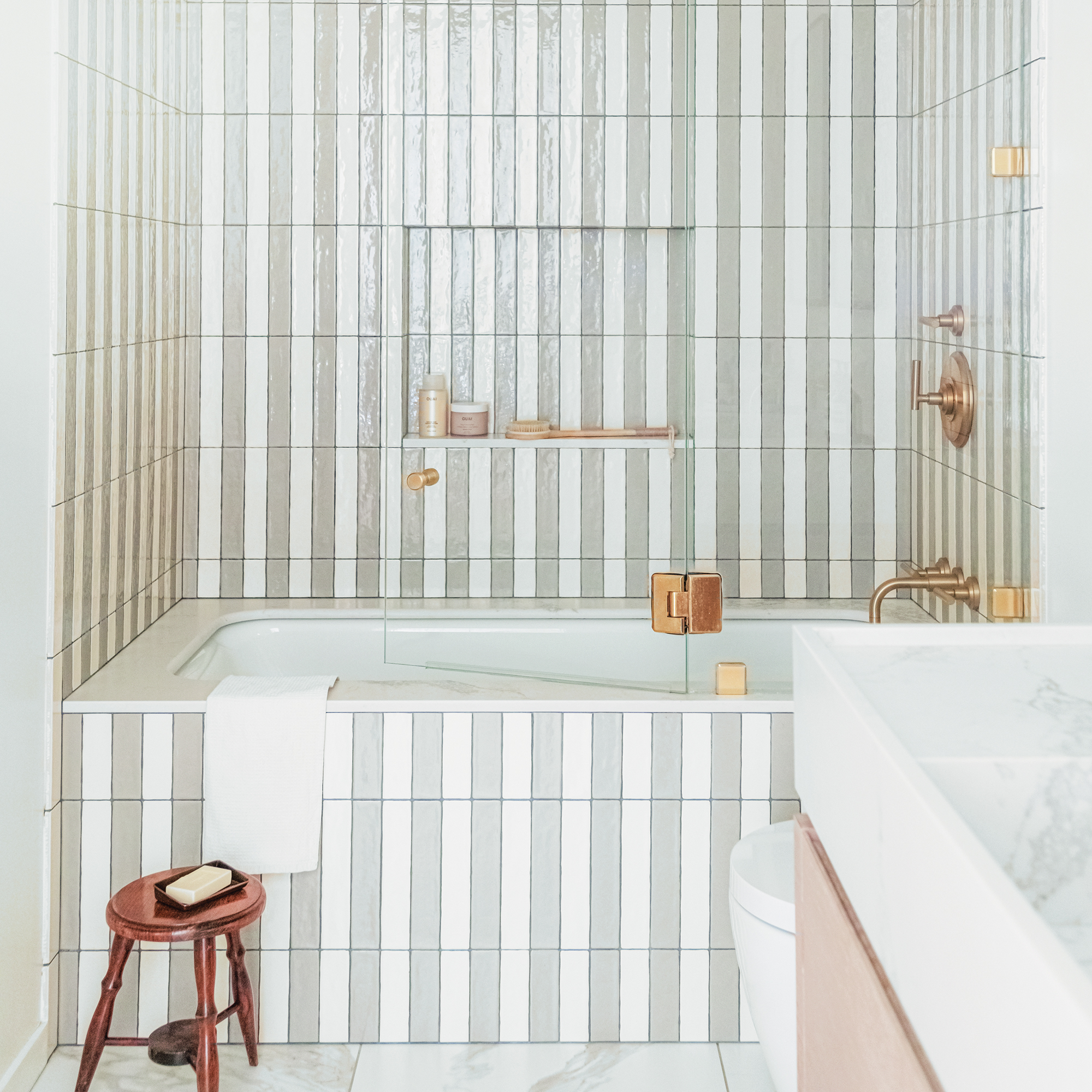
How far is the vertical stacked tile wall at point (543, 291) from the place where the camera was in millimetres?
2252

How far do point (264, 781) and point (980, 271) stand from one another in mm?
1604

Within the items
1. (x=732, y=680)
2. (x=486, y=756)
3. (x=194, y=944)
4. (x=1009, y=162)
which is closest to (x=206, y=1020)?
(x=194, y=944)

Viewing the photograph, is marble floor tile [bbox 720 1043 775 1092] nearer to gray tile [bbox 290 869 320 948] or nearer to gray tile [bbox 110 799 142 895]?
gray tile [bbox 290 869 320 948]

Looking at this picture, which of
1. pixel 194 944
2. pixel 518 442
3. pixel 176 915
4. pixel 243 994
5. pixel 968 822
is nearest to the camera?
pixel 968 822

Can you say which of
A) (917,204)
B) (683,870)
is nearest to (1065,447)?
(917,204)

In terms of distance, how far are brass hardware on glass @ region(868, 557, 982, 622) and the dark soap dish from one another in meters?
1.20

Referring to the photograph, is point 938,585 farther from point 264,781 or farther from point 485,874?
point 264,781

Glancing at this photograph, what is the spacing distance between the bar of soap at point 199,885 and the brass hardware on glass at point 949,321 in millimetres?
1548

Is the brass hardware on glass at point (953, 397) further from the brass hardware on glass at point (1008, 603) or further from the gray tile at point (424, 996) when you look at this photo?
the gray tile at point (424, 996)

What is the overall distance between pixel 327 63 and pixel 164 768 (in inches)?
77.2

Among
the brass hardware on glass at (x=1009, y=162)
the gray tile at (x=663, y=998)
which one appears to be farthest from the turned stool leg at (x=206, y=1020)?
the brass hardware on glass at (x=1009, y=162)

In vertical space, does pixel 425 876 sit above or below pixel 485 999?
above

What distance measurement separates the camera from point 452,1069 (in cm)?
231

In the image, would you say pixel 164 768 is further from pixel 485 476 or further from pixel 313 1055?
pixel 485 476
